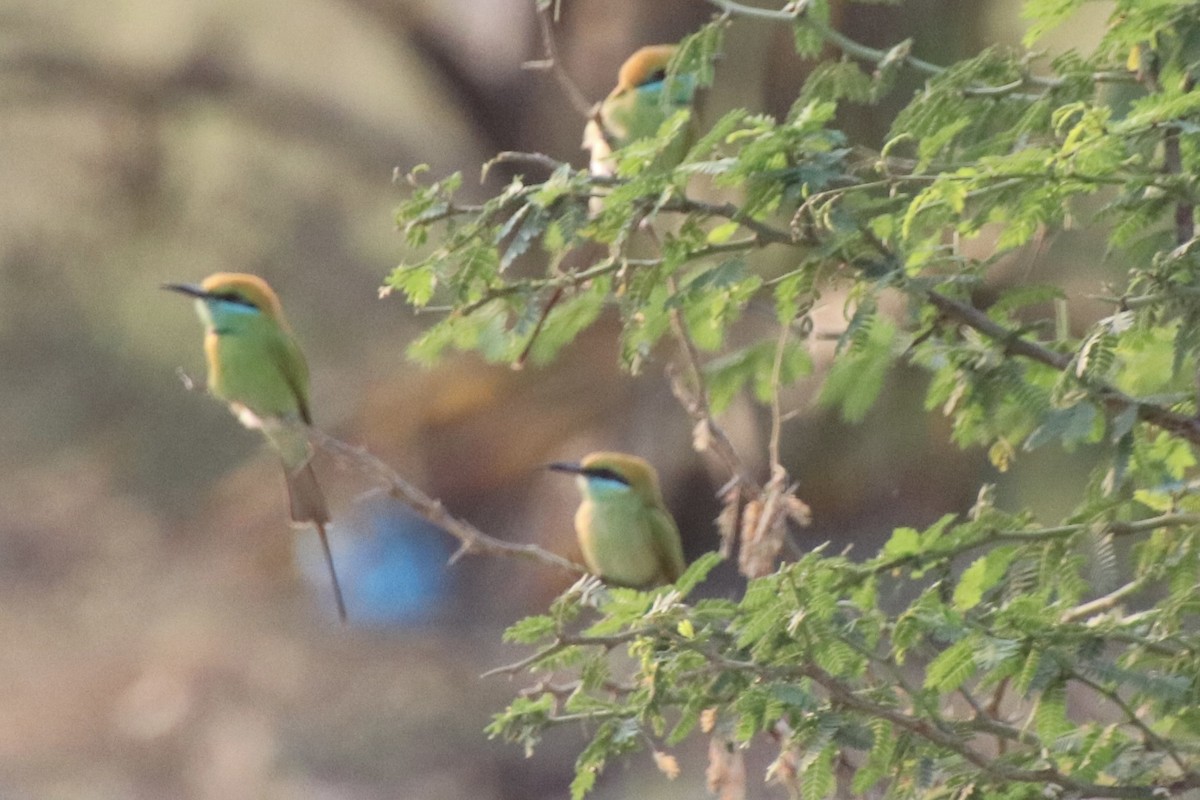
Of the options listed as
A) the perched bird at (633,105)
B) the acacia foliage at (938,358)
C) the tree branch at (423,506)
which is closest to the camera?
the acacia foliage at (938,358)

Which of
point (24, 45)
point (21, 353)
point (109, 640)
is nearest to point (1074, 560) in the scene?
point (109, 640)

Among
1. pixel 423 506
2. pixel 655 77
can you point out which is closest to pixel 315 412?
pixel 423 506

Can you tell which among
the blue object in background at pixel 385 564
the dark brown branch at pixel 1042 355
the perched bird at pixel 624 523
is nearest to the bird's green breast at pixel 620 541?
the perched bird at pixel 624 523

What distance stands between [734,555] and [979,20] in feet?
2.42

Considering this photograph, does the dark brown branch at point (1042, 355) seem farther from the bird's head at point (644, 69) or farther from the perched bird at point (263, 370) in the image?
the perched bird at point (263, 370)

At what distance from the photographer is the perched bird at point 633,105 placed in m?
1.47

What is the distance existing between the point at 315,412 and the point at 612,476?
0.36 m

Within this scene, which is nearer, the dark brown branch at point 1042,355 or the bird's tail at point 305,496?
the dark brown branch at point 1042,355

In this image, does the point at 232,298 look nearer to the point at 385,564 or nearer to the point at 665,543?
the point at 385,564

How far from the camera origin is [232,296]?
5.01ft

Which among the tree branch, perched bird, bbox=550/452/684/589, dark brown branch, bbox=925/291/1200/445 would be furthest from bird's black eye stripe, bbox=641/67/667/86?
dark brown branch, bbox=925/291/1200/445

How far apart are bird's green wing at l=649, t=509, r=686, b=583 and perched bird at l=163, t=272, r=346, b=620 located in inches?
14.8

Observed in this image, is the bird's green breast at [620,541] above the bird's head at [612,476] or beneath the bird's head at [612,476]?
beneath

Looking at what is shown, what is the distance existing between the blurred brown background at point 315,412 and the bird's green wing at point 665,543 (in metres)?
0.07
